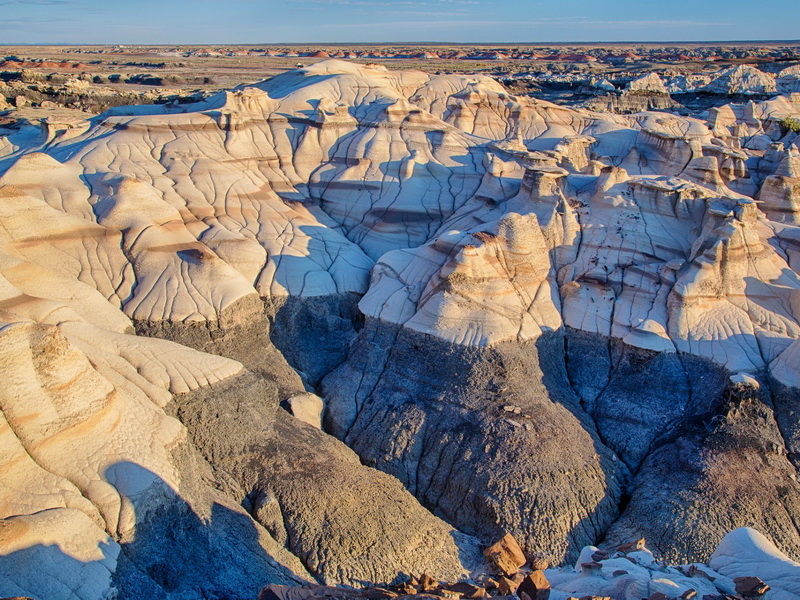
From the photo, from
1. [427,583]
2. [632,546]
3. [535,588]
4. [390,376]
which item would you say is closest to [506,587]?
[535,588]

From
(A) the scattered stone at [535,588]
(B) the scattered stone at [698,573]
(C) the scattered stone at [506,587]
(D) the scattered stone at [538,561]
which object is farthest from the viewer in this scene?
(D) the scattered stone at [538,561]

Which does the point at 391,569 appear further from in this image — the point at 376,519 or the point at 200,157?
the point at 200,157

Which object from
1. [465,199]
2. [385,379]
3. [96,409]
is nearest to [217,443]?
[96,409]

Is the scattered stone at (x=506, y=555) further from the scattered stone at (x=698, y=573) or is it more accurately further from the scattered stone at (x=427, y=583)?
the scattered stone at (x=698, y=573)

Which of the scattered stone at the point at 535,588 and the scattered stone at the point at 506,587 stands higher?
the scattered stone at the point at 535,588

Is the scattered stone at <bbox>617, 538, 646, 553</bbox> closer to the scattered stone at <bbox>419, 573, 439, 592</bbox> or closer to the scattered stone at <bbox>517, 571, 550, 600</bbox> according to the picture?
the scattered stone at <bbox>517, 571, 550, 600</bbox>

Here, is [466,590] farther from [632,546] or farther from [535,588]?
[632,546]

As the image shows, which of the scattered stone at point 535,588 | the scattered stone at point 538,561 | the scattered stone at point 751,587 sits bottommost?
the scattered stone at point 538,561

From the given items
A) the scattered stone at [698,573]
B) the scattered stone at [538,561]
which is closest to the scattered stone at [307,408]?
the scattered stone at [538,561]
